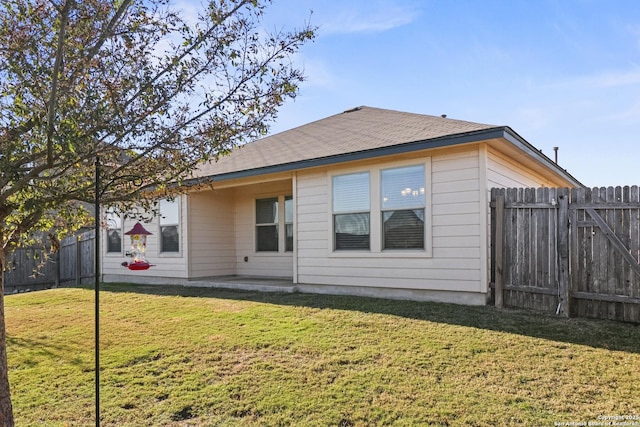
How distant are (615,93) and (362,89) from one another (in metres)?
6.87

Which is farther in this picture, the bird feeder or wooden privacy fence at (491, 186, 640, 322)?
wooden privacy fence at (491, 186, 640, 322)

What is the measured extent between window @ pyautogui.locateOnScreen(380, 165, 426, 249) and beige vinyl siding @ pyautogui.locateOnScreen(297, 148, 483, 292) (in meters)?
0.16

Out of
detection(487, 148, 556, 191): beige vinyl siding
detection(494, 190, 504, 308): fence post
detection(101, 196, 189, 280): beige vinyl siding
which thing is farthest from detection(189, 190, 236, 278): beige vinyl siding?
detection(494, 190, 504, 308): fence post

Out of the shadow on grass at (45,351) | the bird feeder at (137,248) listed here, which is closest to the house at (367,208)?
the bird feeder at (137,248)

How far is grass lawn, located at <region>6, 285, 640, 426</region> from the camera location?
3.25 m

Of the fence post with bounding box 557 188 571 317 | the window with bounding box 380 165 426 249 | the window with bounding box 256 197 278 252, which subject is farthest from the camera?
the window with bounding box 256 197 278 252

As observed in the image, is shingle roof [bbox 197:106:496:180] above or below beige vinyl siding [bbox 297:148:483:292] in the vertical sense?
above

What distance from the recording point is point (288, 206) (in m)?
10.8

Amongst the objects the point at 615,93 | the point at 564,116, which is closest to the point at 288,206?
the point at 615,93

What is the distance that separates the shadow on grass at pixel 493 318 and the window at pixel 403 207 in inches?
43.5

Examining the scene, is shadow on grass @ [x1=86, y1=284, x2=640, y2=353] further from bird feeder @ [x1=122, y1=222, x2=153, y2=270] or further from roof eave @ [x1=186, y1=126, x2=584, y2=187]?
bird feeder @ [x1=122, y1=222, x2=153, y2=270]

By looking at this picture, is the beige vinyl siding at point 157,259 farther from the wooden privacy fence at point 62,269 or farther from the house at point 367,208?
the wooden privacy fence at point 62,269

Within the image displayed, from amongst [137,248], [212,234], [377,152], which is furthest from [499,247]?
[212,234]

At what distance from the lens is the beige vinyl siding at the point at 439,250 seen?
6.68 meters
